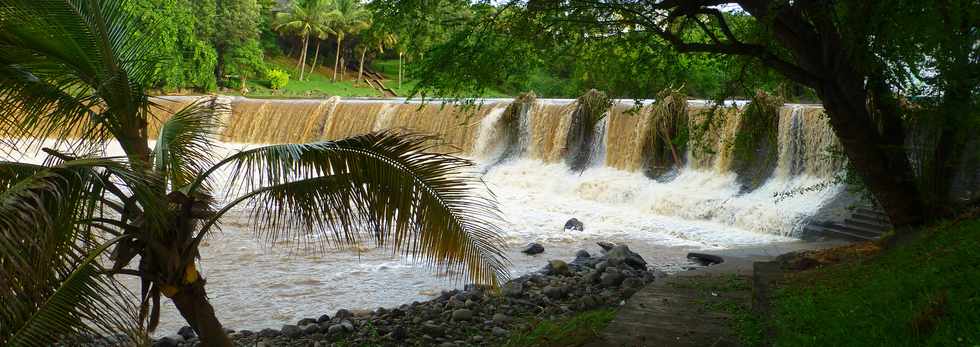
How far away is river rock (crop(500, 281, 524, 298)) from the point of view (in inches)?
324

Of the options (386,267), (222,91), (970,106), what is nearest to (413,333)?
(386,267)

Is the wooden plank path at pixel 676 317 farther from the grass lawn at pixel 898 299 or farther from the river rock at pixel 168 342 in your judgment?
the river rock at pixel 168 342

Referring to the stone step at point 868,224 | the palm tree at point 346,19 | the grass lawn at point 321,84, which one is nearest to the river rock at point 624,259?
the stone step at point 868,224

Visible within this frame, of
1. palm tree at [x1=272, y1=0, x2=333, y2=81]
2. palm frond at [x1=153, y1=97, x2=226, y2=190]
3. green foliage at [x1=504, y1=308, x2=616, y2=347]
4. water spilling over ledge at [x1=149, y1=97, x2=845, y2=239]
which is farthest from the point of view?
palm tree at [x1=272, y1=0, x2=333, y2=81]

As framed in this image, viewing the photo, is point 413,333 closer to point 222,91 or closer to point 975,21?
point 975,21

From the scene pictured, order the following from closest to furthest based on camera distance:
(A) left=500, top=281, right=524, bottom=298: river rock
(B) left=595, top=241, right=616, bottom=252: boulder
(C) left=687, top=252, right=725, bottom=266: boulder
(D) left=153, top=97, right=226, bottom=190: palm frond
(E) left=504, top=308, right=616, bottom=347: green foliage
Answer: (D) left=153, top=97, right=226, bottom=190: palm frond → (E) left=504, top=308, right=616, bottom=347: green foliage → (A) left=500, top=281, right=524, bottom=298: river rock → (C) left=687, top=252, right=725, bottom=266: boulder → (B) left=595, top=241, right=616, bottom=252: boulder

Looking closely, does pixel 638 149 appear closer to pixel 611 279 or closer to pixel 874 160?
pixel 611 279

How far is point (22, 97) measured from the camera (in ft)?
14.4

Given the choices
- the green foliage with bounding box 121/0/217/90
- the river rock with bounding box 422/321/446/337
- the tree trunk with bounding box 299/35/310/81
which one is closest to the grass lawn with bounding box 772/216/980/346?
the river rock with bounding box 422/321/446/337

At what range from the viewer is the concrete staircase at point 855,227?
1108 cm

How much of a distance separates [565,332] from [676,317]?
78cm

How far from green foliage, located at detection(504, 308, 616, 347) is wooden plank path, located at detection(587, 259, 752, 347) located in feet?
0.30

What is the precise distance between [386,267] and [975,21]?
23.0ft

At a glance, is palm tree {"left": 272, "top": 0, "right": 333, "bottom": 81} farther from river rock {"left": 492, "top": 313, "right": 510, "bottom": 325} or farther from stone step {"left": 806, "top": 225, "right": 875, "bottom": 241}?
river rock {"left": 492, "top": 313, "right": 510, "bottom": 325}
